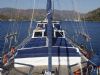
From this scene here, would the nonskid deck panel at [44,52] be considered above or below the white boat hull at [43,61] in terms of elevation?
above

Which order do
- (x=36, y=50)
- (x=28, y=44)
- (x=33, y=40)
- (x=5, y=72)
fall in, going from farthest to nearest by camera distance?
(x=33, y=40) < (x=28, y=44) < (x=36, y=50) < (x=5, y=72)

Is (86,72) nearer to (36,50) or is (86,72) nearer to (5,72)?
(36,50)

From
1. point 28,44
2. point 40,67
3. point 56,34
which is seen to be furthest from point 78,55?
point 56,34

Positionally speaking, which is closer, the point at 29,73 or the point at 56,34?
the point at 29,73

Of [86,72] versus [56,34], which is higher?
[56,34]

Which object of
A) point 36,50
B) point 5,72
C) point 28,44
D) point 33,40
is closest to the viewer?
point 5,72

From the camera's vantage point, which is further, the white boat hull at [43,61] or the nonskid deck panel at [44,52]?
the nonskid deck panel at [44,52]

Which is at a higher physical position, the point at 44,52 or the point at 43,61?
the point at 44,52

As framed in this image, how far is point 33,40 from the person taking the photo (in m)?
29.9

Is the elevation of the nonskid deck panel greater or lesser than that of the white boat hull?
greater

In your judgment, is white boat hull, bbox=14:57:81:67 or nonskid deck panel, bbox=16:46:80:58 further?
nonskid deck panel, bbox=16:46:80:58

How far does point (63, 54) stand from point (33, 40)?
6201mm

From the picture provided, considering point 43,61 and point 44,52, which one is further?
point 44,52

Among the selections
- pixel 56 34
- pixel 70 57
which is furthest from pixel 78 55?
pixel 56 34
